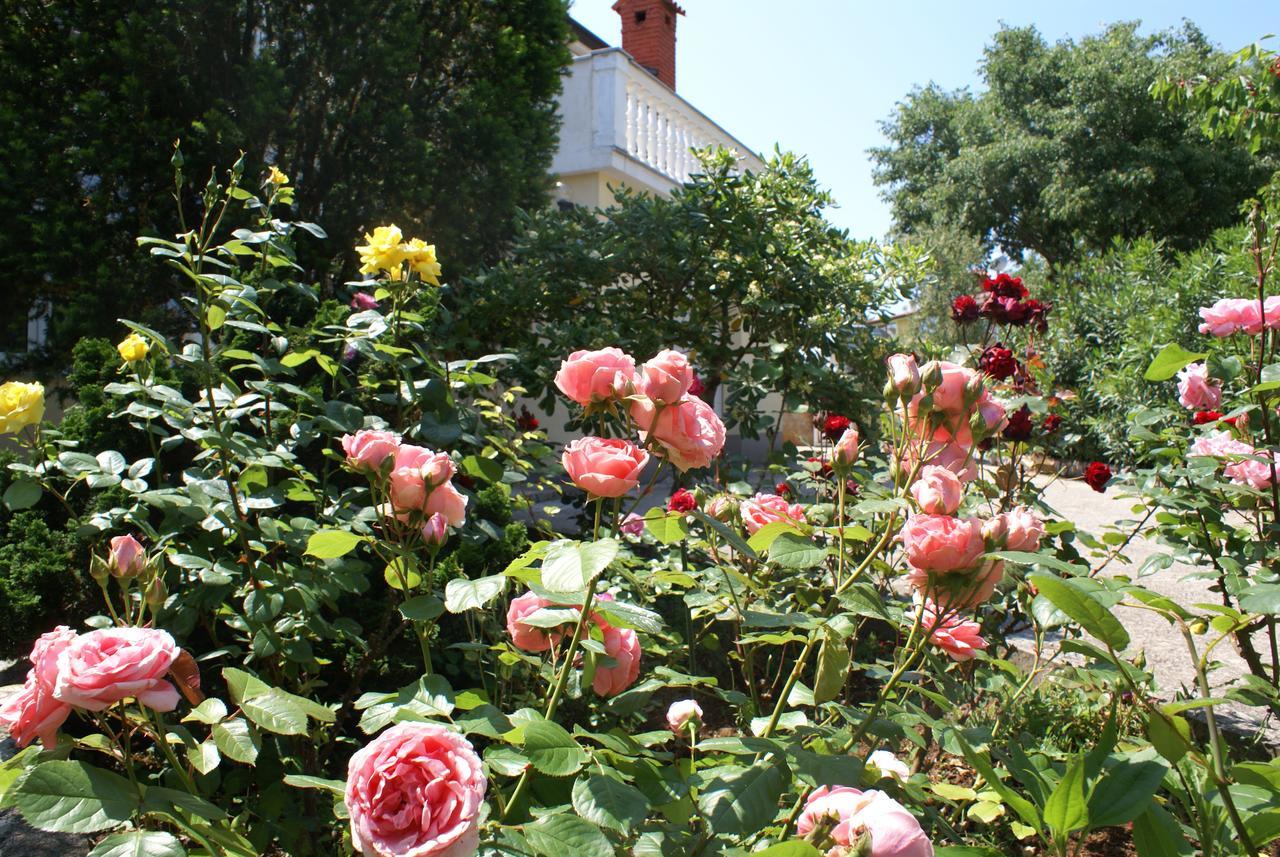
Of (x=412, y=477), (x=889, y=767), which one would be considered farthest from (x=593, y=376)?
(x=889, y=767)

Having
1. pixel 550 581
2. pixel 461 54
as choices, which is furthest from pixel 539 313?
pixel 550 581

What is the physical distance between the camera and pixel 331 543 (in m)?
1.11

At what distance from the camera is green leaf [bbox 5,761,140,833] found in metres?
0.72

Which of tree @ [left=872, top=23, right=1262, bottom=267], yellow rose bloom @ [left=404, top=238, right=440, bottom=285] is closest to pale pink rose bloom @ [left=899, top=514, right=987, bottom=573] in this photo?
yellow rose bloom @ [left=404, top=238, right=440, bottom=285]

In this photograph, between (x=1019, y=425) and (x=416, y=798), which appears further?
(x=1019, y=425)

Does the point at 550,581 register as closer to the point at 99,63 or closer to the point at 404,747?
the point at 404,747

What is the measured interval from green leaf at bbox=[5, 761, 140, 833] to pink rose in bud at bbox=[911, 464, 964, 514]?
2.83ft

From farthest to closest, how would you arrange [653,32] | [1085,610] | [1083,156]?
[1083,156] < [653,32] < [1085,610]

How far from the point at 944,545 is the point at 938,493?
0.10 meters

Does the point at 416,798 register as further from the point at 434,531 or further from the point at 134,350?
the point at 134,350

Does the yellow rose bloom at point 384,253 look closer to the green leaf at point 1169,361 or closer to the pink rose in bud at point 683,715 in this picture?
the pink rose in bud at point 683,715

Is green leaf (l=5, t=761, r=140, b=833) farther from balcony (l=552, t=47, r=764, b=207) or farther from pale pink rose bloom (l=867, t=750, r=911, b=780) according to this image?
balcony (l=552, t=47, r=764, b=207)

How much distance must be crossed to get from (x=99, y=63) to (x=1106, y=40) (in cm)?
1915

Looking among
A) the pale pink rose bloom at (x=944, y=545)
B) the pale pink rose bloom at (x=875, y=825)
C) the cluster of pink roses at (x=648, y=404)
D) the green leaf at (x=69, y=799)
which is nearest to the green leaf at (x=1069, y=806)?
the pale pink rose bloom at (x=875, y=825)
